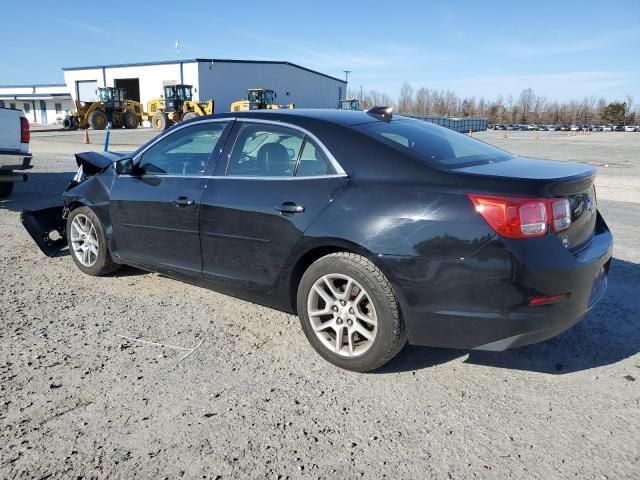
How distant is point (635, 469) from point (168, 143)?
3799mm

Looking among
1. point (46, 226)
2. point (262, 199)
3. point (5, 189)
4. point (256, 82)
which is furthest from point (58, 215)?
point (256, 82)

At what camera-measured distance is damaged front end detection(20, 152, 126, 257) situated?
17.2 feet

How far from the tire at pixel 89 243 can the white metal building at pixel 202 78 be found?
48160 mm

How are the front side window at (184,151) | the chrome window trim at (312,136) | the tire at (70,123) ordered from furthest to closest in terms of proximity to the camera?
the tire at (70,123) < the front side window at (184,151) < the chrome window trim at (312,136)

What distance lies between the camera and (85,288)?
463cm

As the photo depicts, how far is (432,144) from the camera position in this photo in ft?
11.2

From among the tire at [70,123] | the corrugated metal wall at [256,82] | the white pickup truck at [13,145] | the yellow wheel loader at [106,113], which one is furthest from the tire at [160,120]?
the white pickup truck at [13,145]

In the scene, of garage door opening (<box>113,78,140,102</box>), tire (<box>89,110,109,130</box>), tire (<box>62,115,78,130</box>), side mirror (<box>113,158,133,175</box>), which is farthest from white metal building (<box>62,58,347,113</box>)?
side mirror (<box>113,158,133,175</box>)

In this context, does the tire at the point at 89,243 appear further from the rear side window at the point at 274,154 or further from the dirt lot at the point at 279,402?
the rear side window at the point at 274,154

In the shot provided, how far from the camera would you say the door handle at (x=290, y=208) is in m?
3.24

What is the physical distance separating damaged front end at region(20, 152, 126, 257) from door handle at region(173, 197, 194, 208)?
1570mm

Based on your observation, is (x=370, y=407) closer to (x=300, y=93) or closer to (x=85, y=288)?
(x=85, y=288)

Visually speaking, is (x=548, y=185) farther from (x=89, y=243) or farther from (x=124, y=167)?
(x=89, y=243)

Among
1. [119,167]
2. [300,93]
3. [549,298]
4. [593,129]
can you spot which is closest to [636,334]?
[549,298]
